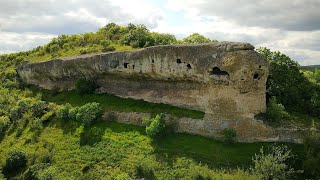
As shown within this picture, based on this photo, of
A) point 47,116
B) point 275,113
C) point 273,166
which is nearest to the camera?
point 273,166

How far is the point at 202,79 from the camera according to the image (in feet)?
111

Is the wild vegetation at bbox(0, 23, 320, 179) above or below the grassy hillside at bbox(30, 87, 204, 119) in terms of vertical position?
below

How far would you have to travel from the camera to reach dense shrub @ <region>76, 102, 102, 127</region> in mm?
38875

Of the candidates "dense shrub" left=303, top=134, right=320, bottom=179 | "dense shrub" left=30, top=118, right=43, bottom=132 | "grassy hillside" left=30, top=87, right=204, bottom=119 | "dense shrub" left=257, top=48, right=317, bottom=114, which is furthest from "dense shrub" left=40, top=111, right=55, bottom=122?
"dense shrub" left=303, top=134, right=320, bottom=179

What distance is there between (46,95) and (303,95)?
31.6 m

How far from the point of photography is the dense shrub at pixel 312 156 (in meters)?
27.9

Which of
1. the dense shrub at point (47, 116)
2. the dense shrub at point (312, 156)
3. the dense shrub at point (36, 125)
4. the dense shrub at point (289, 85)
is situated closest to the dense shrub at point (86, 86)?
the dense shrub at point (47, 116)

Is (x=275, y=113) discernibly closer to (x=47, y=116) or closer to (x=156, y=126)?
(x=156, y=126)

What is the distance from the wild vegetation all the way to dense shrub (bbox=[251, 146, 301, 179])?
7cm

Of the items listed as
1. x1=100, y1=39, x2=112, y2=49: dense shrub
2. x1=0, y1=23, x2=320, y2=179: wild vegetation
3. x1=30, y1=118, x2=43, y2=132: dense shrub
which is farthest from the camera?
x1=100, y1=39, x2=112, y2=49: dense shrub

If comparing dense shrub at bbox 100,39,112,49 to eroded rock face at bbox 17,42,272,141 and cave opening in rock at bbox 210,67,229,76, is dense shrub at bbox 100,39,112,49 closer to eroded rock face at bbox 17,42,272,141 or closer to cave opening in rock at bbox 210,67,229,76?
eroded rock face at bbox 17,42,272,141

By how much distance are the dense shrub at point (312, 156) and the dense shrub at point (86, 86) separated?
25.0 metres

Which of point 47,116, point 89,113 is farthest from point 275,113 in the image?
point 47,116

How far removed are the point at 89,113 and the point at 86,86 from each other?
21.1ft
